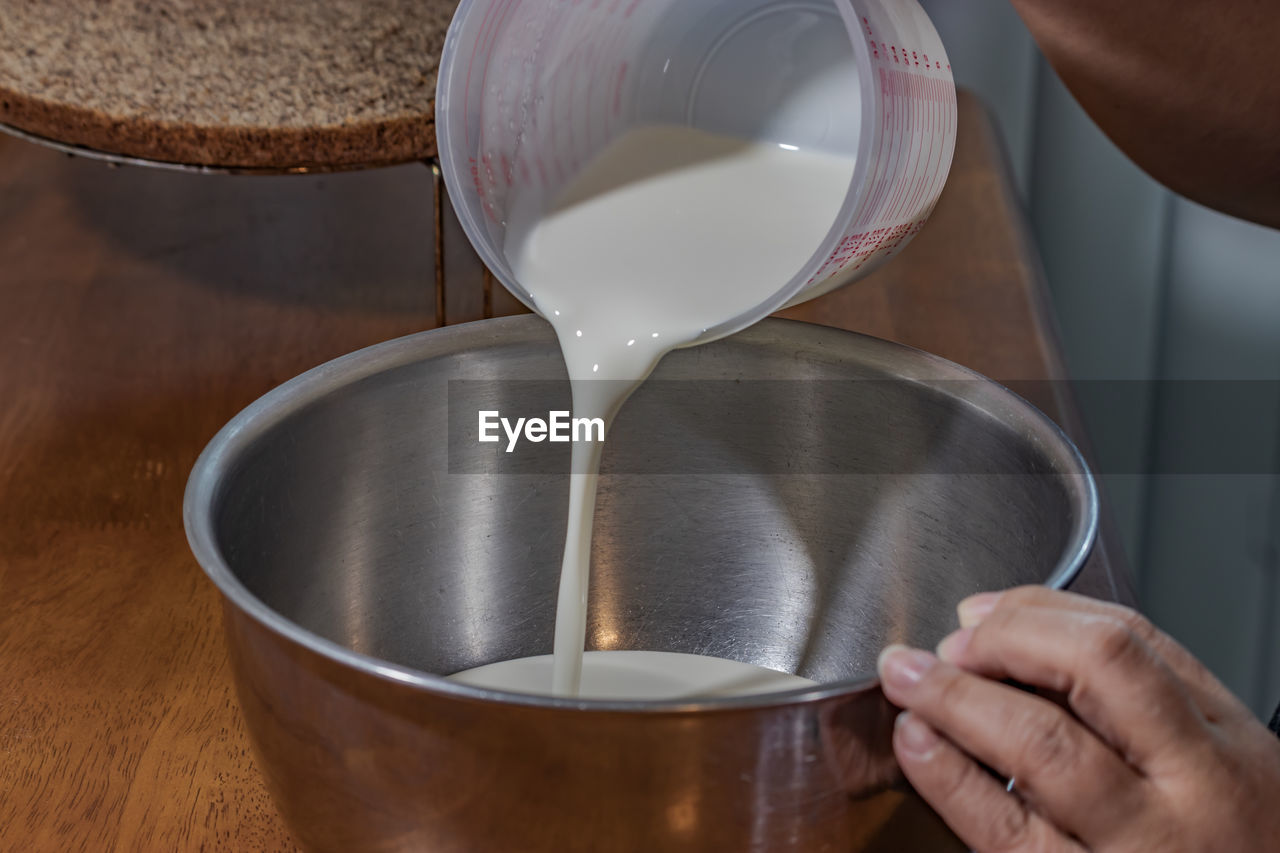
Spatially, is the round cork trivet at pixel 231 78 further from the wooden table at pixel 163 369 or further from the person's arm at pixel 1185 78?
the person's arm at pixel 1185 78

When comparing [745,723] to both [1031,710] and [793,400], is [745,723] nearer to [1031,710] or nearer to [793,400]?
[1031,710]

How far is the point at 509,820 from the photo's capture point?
350mm

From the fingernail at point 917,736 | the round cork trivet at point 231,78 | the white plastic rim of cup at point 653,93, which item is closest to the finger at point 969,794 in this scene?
the fingernail at point 917,736

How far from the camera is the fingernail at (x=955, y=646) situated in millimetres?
349

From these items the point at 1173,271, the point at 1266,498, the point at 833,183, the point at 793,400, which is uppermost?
the point at 833,183

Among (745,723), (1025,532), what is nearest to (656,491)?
(1025,532)

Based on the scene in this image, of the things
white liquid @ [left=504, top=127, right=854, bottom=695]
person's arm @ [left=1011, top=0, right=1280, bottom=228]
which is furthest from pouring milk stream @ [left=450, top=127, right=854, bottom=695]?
person's arm @ [left=1011, top=0, right=1280, bottom=228]

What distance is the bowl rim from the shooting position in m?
0.32

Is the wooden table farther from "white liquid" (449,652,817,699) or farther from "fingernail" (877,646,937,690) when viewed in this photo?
"fingernail" (877,646,937,690)

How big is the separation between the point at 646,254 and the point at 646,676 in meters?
0.20

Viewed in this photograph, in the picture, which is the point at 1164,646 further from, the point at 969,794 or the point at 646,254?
the point at 646,254

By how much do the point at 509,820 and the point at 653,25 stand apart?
0.36 metres

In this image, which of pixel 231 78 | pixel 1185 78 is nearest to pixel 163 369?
pixel 231 78

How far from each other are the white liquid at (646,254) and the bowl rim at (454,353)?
0.04 meters
